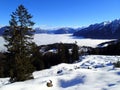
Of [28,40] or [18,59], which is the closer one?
[18,59]

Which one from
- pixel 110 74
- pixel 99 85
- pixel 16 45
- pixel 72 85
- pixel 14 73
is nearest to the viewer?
pixel 99 85

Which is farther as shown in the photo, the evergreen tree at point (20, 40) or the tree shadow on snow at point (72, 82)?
the evergreen tree at point (20, 40)

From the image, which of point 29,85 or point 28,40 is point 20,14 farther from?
point 29,85

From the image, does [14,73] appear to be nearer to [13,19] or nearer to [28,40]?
[28,40]

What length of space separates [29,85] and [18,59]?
64.6 feet

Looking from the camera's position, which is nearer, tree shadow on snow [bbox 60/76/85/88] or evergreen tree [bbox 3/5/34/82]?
tree shadow on snow [bbox 60/76/85/88]

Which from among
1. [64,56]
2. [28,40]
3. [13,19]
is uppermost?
[13,19]

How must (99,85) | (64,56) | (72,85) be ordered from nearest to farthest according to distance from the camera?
(99,85)
(72,85)
(64,56)

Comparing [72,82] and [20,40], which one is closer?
[72,82]

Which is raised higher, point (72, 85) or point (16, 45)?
point (16, 45)

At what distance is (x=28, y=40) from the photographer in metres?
32.8

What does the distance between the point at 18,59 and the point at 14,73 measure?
5.76 feet

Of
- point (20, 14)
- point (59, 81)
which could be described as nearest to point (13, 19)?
point (20, 14)

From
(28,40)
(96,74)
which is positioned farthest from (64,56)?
(96,74)
